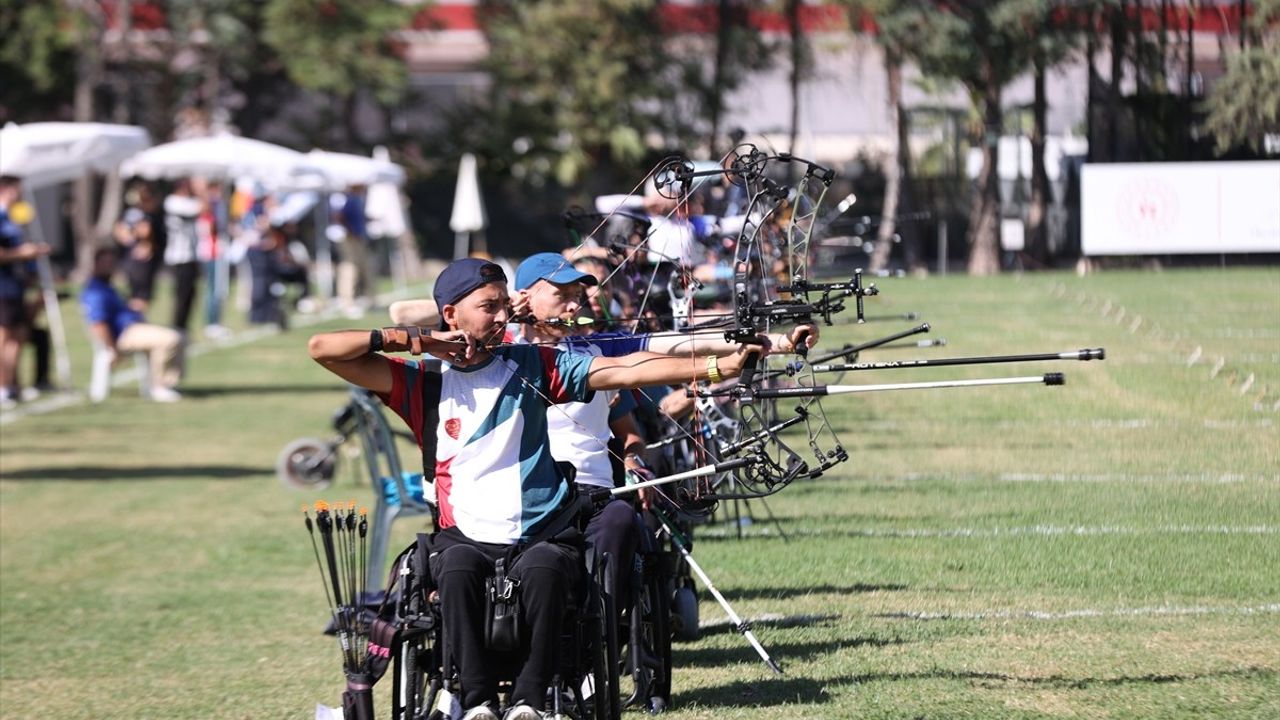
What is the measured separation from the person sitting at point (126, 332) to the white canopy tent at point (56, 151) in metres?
0.40

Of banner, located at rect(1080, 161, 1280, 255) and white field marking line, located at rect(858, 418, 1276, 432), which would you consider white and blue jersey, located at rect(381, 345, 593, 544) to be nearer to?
white field marking line, located at rect(858, 418, 1276, 432)

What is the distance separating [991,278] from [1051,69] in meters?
3.90

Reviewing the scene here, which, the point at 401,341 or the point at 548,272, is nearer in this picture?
the point at 401,341

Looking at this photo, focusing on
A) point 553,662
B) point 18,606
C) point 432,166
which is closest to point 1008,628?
point 553,662

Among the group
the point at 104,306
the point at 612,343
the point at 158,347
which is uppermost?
the point at 612,343

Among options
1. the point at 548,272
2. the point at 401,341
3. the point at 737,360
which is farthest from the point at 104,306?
the point at 737,360

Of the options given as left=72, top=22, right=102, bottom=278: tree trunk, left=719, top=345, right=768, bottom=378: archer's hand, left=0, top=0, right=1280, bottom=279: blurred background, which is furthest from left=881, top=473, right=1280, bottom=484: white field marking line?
left=72, top=22, right=102, bottom=278: tree trunk

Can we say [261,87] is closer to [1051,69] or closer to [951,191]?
[951,191]

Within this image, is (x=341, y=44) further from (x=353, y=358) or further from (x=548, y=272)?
(x=353, y=358)

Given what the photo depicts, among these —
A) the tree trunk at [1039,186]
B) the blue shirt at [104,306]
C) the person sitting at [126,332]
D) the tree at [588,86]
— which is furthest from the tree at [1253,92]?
the tree at [588,86]

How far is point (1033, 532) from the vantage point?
9578 mm

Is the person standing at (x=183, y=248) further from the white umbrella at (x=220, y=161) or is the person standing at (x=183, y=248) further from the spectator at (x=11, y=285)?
the spectator at (x=11, y=285)

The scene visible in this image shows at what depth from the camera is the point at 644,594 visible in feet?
22.1

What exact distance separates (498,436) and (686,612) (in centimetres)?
218
